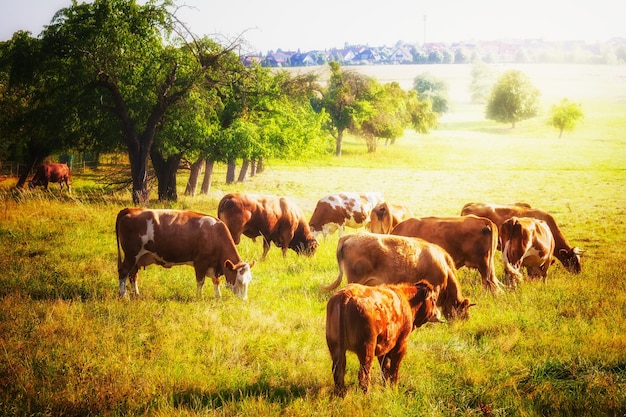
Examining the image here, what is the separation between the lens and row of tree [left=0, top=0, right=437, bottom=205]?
16719 mm

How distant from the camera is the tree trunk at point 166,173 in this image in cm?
2027

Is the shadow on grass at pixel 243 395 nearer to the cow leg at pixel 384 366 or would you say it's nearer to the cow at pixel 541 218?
the cow leg at pixel 384 366

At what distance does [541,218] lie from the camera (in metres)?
12.7

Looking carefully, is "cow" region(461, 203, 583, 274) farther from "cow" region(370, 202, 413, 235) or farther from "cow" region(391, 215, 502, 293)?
"cow" region(391, 215, 502, 293)

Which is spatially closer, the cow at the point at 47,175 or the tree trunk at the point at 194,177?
the tree trunk at the point at 194,177

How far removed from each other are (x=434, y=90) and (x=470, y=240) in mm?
91566

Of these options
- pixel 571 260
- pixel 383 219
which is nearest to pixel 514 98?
pixel 571 260

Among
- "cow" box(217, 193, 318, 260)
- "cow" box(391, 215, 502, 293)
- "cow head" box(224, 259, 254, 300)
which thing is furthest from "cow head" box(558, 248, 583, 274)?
"cow head" box(224, 259, 254, 300)

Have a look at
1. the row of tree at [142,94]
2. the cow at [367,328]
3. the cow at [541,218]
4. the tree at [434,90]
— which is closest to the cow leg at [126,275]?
the cow at [367,328]

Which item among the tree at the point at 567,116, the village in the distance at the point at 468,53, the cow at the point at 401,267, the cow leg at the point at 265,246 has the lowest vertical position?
the cow leg at the point at 265,246

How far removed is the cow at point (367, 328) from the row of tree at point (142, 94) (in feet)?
43.7

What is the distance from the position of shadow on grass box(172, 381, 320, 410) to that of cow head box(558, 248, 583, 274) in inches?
330

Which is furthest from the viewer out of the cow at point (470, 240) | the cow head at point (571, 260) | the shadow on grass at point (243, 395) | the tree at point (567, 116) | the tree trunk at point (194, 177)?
the tree at point (567, 116)

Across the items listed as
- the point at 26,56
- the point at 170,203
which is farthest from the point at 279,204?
the point at 26,56
